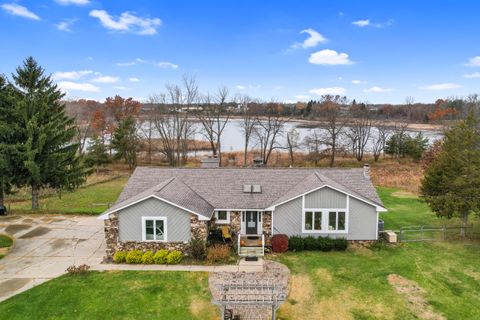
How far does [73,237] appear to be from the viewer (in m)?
22.5

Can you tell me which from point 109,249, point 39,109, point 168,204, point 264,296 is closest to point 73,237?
point 109,249

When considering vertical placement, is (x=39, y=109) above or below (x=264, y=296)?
above

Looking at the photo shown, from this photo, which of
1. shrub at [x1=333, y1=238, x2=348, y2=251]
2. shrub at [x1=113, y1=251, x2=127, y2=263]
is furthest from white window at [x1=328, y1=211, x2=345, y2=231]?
shrub at [x1=113, y1=251, x2=127, y2=263]

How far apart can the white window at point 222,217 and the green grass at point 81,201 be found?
1127 cm

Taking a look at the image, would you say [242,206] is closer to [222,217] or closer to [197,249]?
[222,217]

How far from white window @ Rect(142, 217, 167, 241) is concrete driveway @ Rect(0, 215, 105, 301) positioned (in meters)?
2.69

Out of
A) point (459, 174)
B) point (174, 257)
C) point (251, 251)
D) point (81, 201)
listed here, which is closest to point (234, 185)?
point (251, 251)

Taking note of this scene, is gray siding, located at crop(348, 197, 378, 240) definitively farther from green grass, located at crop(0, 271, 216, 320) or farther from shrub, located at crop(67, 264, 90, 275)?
shrub, located at crop(67, 264, 90, 275)

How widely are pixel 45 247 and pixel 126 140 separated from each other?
29750mm

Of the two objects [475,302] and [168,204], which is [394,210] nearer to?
[475,302]

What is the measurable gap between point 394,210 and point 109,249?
21.6 meters

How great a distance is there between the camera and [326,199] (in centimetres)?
2045

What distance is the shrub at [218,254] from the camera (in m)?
18.5

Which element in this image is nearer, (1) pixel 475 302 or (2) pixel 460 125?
(1) pixel 475 302
